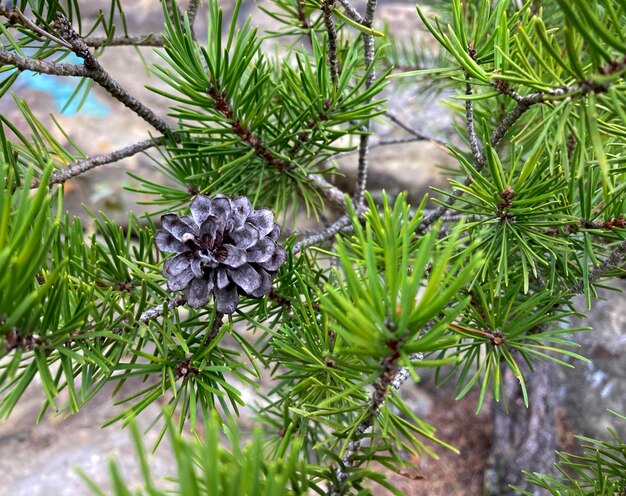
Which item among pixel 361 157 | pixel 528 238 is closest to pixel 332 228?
pixel 361 157

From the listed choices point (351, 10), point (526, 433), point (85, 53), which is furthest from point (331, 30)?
point (526, 433)

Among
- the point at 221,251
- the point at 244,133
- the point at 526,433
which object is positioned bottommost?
the point at 526,433

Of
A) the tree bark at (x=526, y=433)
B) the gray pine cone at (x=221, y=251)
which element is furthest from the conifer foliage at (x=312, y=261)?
the tree bark at (x=526, y=433)

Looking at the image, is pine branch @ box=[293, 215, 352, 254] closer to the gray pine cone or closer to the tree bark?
the gray pine cone

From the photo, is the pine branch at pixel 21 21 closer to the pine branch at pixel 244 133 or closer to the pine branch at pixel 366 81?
the pine branch at pixel 244 133

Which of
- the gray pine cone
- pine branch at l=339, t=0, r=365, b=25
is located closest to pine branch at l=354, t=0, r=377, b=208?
pine branch at l=339, t=0, r=365, b=25

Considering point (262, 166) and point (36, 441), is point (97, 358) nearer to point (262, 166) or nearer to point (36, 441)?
point (262, 166)

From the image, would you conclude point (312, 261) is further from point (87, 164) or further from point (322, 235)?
point (87, 164)
